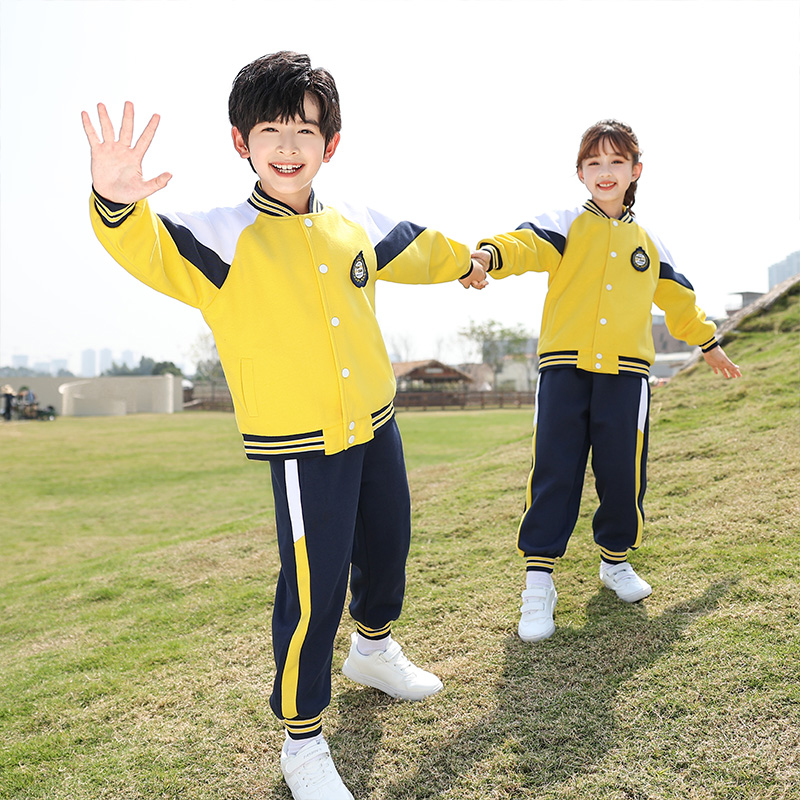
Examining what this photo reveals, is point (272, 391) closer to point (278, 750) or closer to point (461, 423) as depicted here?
point (278, 750)

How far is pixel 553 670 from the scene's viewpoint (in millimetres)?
2115

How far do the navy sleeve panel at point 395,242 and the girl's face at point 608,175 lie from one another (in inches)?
32.4

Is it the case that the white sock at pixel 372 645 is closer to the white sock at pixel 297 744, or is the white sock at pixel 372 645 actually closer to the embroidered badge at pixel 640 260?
the white sock at pixel 297 744

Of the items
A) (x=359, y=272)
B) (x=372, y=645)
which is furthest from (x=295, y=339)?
(x=372, y=645)

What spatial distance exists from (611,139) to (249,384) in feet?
5.18

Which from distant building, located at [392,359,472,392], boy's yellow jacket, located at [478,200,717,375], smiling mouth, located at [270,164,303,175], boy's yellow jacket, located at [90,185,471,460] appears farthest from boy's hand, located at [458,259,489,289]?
distant building, located at [392,359,472,392]

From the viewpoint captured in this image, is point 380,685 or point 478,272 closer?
point 380,685

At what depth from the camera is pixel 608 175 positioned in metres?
2.50

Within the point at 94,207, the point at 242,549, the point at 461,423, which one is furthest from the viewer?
the point at 461,423

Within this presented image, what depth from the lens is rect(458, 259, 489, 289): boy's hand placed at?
7.38 ft

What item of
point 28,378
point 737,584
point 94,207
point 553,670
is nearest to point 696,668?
point 553,670

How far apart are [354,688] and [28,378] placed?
36233 mm

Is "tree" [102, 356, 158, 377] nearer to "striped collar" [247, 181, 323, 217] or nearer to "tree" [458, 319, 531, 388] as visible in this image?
"tree" [458, 319, 531, 388]

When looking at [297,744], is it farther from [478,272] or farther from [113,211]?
[478,272]
